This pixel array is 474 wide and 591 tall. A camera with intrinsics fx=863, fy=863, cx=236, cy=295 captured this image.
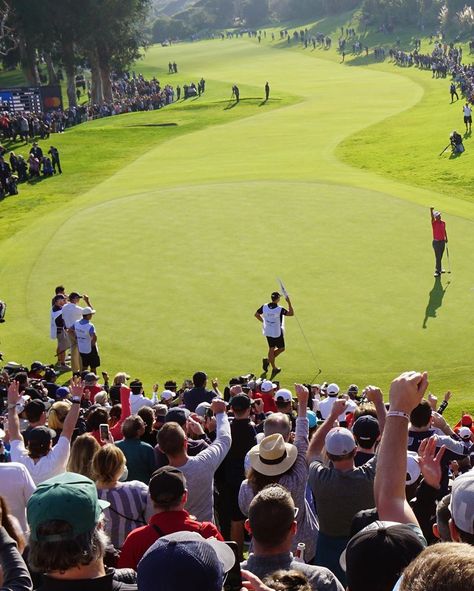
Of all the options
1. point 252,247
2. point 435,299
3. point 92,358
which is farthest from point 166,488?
point 252,247

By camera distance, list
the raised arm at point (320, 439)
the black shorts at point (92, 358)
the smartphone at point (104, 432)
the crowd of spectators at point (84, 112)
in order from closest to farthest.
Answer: the raised arm at point (320, 439) → the smartphone at point (104, 432) → the black shorts at point (92, 358) → the crowd of spectators at point (84, 112)

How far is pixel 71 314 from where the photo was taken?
18.7 metres

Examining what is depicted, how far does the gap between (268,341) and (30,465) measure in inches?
423

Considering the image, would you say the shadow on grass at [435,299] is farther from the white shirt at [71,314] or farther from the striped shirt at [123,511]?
the striped shirt at [123,511]

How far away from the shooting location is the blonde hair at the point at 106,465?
22.2ft

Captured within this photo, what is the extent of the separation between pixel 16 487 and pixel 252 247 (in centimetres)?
1886

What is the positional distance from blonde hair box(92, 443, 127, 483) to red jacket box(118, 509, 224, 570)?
1.09m

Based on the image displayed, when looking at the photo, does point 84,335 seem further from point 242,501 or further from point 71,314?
point 242,501

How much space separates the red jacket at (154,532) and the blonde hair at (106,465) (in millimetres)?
1094

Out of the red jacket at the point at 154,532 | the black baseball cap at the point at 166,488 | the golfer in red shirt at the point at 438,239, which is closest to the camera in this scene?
the red jacket at the point at 154,532

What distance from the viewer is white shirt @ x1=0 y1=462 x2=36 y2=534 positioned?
6652mm

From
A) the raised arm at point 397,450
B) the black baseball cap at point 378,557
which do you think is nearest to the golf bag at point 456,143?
the raised arm at point 397,450

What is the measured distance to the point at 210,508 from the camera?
7.63m

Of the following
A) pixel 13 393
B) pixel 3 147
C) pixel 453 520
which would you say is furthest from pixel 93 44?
pixel 453 520
